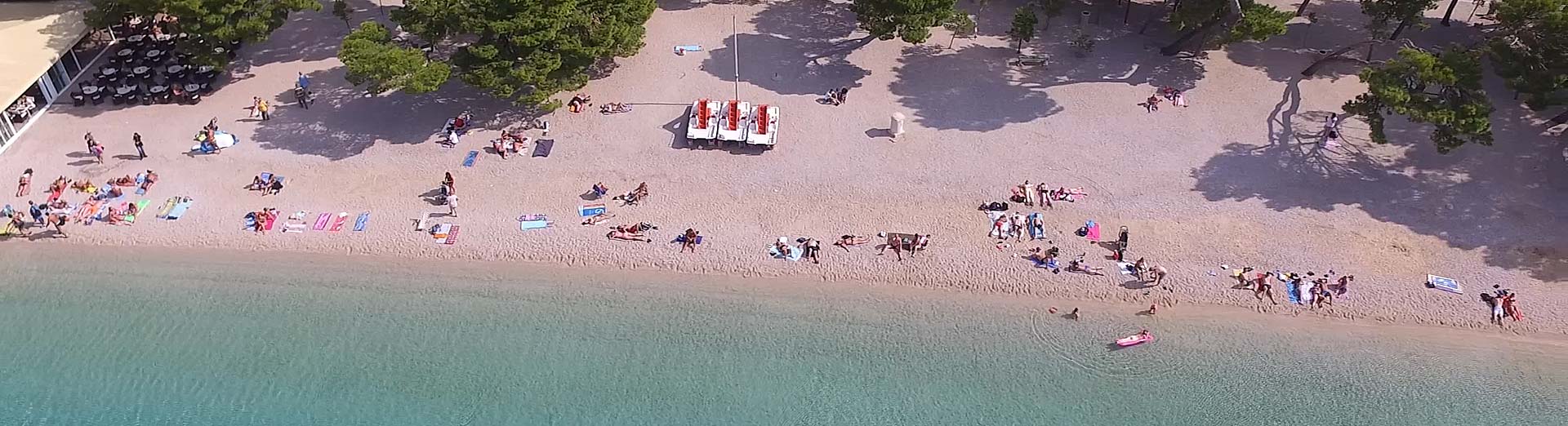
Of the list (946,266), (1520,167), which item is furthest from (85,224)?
(1520,167)

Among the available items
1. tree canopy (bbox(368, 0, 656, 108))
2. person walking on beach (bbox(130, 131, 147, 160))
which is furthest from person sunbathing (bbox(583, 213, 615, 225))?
person walking on beach (bbox(130, 131, 147, 160))

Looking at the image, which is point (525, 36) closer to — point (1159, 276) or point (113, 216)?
point (113, 216)

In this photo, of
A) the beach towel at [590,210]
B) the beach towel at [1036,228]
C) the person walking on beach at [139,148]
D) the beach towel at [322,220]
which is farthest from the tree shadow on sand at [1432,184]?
the person walking on beach at [139,148]

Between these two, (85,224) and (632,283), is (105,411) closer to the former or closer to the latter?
(85,224)

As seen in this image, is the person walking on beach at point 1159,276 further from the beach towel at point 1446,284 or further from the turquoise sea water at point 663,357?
the beach towel at point 1446,284

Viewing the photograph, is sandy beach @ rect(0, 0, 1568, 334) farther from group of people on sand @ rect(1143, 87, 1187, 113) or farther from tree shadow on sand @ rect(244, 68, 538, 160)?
group of people on sand @ rect(1143, 87, 1187, 113)
